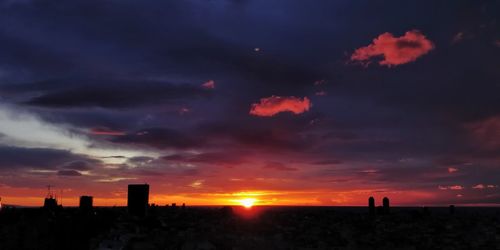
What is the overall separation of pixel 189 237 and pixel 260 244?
4.72 feet

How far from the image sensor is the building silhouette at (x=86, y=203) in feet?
38.3

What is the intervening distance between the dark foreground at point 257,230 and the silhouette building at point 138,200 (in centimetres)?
23

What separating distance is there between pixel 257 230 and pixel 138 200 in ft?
8.67

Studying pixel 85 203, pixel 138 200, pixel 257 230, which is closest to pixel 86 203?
pixel 85 203

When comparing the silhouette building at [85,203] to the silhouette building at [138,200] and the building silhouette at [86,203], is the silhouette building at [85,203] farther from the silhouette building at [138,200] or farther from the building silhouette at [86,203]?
the silhouette building at [138,200]

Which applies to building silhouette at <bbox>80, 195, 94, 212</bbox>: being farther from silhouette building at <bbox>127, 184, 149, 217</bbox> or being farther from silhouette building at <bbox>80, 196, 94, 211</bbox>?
silhouette building at <bbox>127, 184, 149, 217</bbox>

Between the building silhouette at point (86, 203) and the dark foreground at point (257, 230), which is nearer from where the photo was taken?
the dark foreground at point (257, 230)

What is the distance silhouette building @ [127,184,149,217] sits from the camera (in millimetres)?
10930

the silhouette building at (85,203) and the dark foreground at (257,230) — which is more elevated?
the silhouette building at (85,203)

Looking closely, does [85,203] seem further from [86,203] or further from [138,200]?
[138,200]

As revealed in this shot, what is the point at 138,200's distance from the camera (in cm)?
1101

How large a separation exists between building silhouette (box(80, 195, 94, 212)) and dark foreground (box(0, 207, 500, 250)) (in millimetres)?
209

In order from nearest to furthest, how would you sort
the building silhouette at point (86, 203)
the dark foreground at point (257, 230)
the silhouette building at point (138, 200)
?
1. the dark foreground at point (257, 230)
2. the silhouette building at point (138, 200)
3. the building silhouette at point (86, 203)

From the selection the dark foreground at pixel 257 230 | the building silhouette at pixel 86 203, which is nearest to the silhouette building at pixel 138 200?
the dark foreground at pixel 257 230
